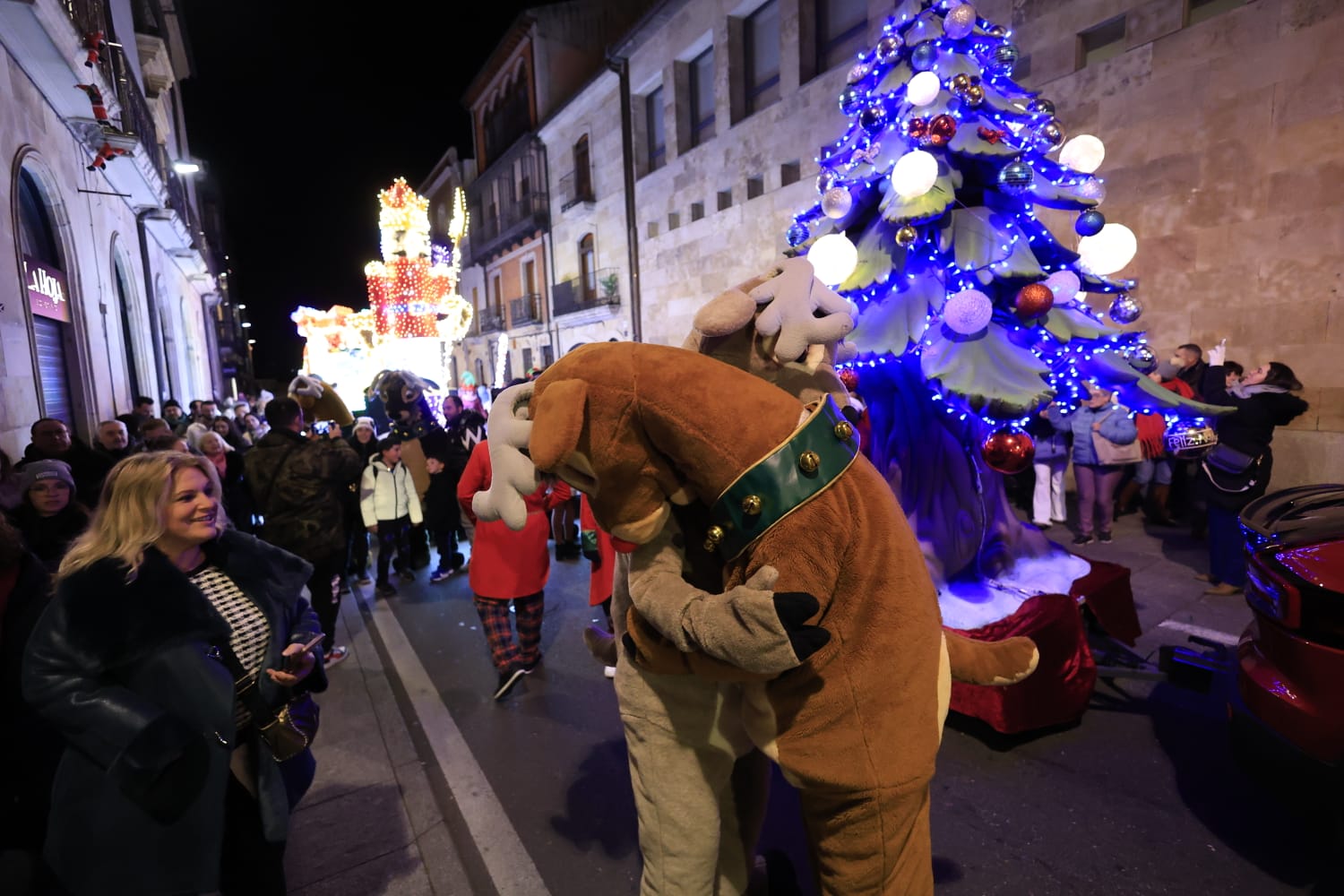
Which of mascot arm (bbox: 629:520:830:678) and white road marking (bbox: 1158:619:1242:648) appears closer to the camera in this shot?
mascot arm (bbox: 629:520:830:678)

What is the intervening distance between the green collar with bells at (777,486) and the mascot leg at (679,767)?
544 mm

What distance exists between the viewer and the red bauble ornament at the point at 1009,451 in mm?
3410

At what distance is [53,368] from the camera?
7.91 metres

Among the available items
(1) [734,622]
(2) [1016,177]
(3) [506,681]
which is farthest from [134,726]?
(2) [1016,177]

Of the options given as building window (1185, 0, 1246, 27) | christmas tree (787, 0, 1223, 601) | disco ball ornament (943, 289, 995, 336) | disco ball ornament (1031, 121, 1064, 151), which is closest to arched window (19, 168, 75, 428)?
christmas tree (787, 0, 1223, 601)

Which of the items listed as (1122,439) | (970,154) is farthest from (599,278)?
(970,154)

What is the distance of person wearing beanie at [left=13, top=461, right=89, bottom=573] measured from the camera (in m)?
3.54

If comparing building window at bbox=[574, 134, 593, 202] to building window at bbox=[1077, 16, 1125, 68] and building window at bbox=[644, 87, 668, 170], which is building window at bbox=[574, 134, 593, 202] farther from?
building window at bbox=[1077, 16, 1125, 68]

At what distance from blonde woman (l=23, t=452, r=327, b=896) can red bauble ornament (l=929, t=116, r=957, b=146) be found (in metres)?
3.72

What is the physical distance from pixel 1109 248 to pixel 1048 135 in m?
0.75

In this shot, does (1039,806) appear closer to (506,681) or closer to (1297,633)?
(1297,633)

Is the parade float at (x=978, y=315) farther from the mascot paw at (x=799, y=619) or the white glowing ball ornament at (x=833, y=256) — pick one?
the mascot paw at (x=799, y=619)

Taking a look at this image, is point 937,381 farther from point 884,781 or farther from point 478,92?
point 478,92

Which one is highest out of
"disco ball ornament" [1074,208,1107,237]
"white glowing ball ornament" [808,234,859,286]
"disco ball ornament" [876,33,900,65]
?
"disco ball ornament" [876,33,900,65]
